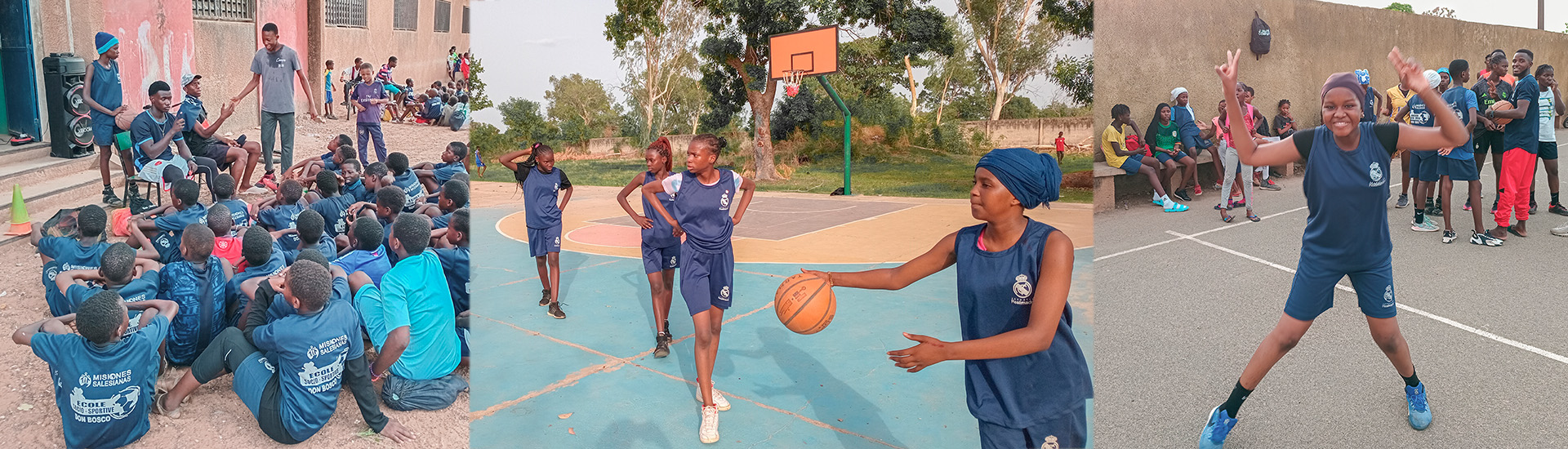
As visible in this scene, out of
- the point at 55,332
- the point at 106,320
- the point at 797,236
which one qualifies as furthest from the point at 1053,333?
the point at 797,236

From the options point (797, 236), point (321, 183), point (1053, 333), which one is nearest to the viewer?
point (1053, 333)

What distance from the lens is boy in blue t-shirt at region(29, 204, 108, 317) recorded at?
14.6 ft

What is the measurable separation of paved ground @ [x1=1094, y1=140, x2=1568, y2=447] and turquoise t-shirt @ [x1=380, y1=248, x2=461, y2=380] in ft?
9.20

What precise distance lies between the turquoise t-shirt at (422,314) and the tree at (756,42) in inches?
546

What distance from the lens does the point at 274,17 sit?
1177cm

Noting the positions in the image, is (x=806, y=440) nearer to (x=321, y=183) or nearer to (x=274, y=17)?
(x=321, y=183)

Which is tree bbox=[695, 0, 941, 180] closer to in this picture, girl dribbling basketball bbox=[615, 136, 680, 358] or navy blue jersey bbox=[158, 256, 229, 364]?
girl dribbling basketball bbox=[615, 136, 680, 358]

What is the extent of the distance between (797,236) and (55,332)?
21.7 ft

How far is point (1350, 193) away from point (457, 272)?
3.89 m

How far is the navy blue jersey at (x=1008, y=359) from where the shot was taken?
217 centimetres

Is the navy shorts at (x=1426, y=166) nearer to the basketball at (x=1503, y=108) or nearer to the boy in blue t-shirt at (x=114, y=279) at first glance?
the basketball at (x=1503, y=108)

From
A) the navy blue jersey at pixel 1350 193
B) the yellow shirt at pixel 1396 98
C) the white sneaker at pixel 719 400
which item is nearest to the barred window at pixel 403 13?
the white sneaker at pixel 719 400

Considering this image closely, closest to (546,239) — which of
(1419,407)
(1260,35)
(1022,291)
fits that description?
(1022,291)

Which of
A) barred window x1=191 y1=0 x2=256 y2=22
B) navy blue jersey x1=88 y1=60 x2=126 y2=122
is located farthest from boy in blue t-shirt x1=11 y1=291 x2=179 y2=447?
barred window x1=191 y1=0 x2=256 y2=22
